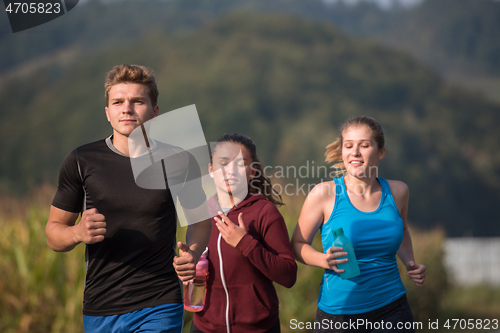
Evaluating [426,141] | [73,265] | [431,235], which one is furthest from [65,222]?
[426,141]

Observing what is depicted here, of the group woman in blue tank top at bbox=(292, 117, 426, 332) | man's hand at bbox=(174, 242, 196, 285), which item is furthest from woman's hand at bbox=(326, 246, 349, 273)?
man's hand at bbox=(174, 242, 196, 285)

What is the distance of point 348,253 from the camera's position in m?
2.96

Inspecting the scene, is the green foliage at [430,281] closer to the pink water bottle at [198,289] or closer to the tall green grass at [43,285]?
the tall green grass at [43,285]

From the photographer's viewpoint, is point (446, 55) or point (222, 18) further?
point (446, 55)

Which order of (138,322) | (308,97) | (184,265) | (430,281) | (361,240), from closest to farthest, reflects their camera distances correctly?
(184,265) → (138,322) → (361,240) → (430,281) → (308,97)

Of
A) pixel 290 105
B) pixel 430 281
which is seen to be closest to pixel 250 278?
pixel 430 281

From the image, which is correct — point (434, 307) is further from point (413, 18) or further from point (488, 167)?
point (413, 18)

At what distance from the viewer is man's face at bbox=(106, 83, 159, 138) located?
2.71 m

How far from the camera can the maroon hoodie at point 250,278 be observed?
112 inches

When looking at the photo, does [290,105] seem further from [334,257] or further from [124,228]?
[124,228]

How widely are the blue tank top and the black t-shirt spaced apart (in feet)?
3.10

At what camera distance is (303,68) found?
1537 inches

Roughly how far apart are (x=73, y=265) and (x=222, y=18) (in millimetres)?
42562

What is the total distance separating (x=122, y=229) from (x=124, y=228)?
0.04 ft
